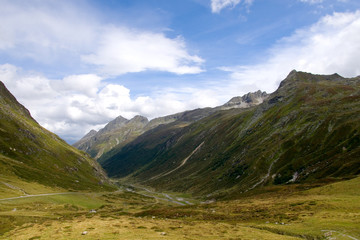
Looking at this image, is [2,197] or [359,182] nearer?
[359,182]

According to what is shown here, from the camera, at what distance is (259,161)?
176 m

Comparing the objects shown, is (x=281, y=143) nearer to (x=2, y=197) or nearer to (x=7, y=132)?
(x=2, y=197)

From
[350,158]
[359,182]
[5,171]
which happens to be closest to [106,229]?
[359,182]

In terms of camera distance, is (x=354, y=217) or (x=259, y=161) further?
(x=259, y=161)

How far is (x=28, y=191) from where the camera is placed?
114062 millimetres

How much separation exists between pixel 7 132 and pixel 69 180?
68550mm

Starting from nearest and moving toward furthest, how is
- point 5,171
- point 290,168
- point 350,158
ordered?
point 350,158, point 5,171, point 290,168

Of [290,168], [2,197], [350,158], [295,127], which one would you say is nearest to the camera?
[2,197]

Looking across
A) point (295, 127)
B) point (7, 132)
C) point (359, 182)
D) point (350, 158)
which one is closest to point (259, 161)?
point (295, 127)

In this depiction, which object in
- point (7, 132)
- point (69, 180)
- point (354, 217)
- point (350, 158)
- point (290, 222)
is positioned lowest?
point (69, 180)

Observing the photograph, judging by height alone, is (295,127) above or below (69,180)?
above

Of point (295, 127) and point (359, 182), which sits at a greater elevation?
point (295, 127)

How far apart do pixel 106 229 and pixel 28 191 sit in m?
100

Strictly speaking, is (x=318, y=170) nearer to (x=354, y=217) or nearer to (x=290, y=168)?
(x=290, y=168)
